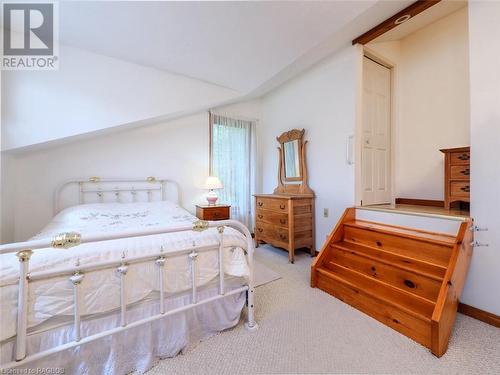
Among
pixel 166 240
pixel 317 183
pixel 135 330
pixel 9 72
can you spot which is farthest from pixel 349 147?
pixel 9 72

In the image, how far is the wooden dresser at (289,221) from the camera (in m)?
2.72

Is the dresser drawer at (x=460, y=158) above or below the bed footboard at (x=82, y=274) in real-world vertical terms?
above

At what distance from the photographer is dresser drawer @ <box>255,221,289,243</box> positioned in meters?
2.83

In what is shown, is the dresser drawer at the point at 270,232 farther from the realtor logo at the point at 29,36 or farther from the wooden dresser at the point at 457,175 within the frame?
the realtor logo at the point at 29,36

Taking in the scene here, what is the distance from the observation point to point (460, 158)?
205 cm

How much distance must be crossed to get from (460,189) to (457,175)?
14 centimetres

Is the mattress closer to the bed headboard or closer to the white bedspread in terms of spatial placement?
the white bedspread

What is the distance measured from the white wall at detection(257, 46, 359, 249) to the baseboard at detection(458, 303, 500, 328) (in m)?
1.25

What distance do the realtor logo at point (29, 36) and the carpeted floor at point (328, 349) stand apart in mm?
2774

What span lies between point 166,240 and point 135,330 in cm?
50

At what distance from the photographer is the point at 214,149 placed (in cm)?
345

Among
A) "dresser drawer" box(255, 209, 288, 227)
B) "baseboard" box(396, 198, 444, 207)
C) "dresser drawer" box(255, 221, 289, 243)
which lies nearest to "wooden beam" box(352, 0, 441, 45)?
"baseboard" box(396, 198, 444, 207)

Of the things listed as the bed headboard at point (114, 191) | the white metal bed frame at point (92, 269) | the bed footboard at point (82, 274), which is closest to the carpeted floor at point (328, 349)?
the white metal bed frame at point (92, 269)

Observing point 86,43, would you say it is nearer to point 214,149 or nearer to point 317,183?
point 214,149
